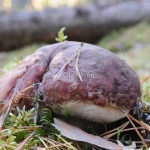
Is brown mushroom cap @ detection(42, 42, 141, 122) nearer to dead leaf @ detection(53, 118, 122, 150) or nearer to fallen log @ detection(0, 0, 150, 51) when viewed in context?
dead leaf @ detection(53, 118, 122, 150)

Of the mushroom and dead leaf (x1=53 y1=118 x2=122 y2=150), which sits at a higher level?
the mushroom

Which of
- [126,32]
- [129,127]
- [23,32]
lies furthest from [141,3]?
[129,127]

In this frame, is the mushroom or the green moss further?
the green moss

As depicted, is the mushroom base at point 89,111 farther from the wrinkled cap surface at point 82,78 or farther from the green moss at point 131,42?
the green moss at point 131,42

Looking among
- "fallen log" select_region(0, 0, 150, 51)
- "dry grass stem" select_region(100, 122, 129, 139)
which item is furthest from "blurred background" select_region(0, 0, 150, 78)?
"dry grass stem" select_region(100, 122, 129, 139)

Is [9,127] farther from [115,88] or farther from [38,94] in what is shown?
[115,88]

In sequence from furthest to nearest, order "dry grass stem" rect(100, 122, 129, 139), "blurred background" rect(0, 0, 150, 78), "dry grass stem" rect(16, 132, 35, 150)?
"blurred background" rect(0, 0, 150, 78), "dry grass stem" rect(100, 122, 129, 139), "dry grass stem" rect(16, 132, 35, 150)

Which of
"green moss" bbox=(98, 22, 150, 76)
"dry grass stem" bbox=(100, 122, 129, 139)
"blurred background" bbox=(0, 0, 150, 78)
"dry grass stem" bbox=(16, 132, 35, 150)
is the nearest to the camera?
"dry grass stem" bbox=(16, 132, 35, 150)

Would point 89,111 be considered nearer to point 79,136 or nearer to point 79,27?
point 79,136

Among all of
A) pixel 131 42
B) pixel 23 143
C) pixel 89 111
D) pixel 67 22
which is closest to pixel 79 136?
pixel 89 111
